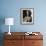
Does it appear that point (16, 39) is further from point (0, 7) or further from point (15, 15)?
point (0, 7)

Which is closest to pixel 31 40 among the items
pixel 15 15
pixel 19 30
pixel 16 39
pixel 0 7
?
pixel 16 39

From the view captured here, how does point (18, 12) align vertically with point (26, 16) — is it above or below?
above

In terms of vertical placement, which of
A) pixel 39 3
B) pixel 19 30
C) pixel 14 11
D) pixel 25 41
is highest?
pixel 39 3

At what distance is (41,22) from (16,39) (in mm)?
1139

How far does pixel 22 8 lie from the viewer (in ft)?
15.0

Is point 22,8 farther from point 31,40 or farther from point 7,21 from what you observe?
point 31,40

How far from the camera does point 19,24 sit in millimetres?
4605

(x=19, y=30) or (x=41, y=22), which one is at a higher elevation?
(x=41, y=22)

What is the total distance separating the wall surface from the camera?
4574 mm

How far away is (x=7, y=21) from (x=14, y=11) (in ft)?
1.84

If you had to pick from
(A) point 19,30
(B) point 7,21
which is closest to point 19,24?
A: (A) point 19,30

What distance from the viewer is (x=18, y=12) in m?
4.59

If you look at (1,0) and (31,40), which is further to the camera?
(1,0)

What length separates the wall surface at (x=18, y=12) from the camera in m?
4.57
